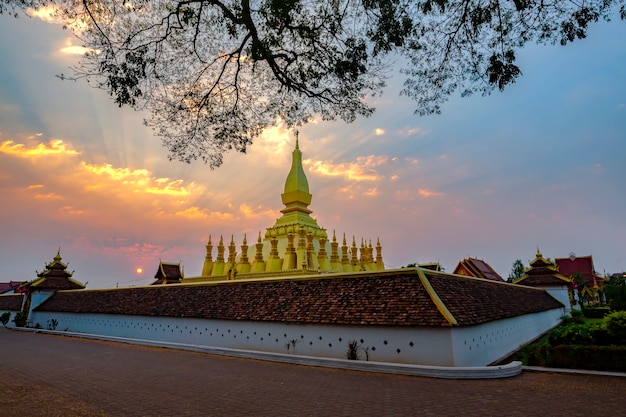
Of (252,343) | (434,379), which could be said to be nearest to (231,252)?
(252,343)

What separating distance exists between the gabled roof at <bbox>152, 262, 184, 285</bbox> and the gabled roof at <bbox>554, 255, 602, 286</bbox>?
46.1 m

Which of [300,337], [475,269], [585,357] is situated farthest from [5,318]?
[475,269]

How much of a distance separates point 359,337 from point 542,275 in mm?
22510

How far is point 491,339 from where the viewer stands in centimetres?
1233

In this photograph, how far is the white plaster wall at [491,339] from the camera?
1017 cm

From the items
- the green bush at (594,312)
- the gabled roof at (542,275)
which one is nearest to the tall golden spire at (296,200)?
the gabled roof at (542,275)

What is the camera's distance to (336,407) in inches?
265

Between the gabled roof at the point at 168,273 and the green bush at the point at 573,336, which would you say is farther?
the gabled roof at the point at 168,273

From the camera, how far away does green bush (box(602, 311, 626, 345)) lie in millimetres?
10508

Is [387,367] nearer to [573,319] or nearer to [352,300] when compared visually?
[352,300]

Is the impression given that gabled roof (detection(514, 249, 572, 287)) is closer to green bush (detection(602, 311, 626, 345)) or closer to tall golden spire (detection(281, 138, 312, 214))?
tall golden spire (detection(281, 138, 312, 214))

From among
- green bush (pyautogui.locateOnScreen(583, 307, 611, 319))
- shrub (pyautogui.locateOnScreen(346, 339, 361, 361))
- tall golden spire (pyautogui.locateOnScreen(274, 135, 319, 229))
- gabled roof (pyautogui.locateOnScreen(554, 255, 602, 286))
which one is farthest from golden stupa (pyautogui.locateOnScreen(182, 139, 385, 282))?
gabled roof (pyautogui.locateOnScreen(554, 255, 602, 286))

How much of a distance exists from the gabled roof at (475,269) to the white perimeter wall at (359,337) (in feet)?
57.7

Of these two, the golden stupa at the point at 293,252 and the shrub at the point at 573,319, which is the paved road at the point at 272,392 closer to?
the golden stupa at the point at 293,252
